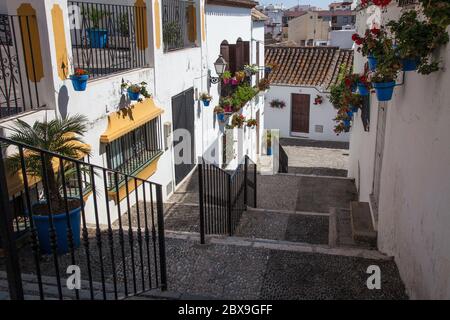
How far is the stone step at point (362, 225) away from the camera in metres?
6.49

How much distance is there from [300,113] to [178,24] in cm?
1189

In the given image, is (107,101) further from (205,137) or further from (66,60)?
(205,137)

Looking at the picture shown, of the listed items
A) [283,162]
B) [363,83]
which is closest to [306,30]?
[283,162]

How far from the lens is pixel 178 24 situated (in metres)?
10.6

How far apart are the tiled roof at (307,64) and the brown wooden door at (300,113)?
0.71 m

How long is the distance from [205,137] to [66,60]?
6427 mm

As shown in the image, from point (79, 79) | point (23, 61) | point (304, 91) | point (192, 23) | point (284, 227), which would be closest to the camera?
point (23, 61)

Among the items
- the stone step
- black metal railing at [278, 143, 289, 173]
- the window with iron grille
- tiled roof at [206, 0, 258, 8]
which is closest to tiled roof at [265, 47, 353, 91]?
black metal railing at [278, 143, 289, 173]

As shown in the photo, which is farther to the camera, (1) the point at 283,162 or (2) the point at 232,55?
(1) the point at 283,162

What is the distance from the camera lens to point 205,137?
40.1 feet

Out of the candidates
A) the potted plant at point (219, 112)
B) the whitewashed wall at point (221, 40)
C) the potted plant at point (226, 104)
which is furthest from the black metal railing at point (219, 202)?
the potted plant at point (226, 104)

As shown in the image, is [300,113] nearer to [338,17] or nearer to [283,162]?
[283,162]

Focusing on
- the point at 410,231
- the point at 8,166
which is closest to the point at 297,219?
the point at 410,231

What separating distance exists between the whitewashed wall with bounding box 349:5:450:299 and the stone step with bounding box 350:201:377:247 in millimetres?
475
